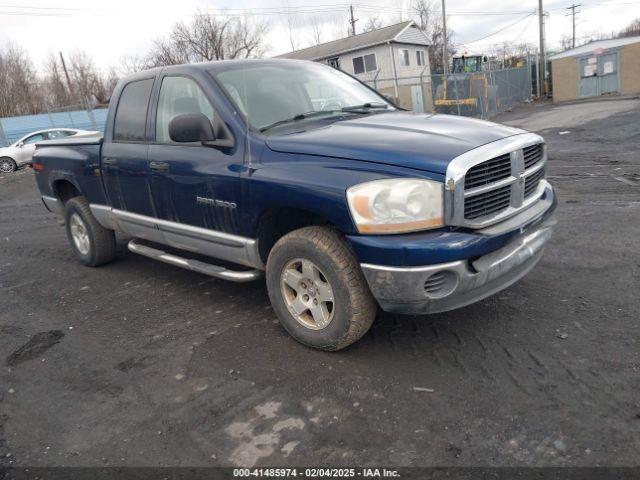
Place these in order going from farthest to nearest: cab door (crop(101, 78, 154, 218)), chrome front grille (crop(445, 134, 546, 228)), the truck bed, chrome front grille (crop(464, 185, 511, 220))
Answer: the truck bed < cab door (crop(101, 78, 154, 218)) < chrome front grille (crop(464, 185, 511, 220)) < chrome front grille (crop(445, 134, 546, 228))

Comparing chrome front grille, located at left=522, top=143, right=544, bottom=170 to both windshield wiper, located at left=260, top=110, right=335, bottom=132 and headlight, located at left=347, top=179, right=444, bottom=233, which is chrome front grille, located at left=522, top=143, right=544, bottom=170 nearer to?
headlight, located at left=347, top=179, right=444, bottom=233

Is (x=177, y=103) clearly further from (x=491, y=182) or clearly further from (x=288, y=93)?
(x=491, y=182)

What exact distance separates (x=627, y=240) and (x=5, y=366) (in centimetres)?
552

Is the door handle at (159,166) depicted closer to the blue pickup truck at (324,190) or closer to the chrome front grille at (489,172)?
the blue pickup truck at (324,190)

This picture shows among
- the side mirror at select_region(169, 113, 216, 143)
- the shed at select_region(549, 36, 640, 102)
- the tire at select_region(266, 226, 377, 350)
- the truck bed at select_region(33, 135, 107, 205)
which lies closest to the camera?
the tire at select_region(266, 226, 377, 350)

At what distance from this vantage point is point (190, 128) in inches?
145

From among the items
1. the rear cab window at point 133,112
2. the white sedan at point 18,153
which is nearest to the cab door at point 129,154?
the rear cab window at point 133,112

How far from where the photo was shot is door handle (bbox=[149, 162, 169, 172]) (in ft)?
14.0

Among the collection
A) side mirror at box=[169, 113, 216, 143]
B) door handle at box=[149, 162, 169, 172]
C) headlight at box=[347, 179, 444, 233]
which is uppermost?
side mirror at box=[169, 113, 216, 143]

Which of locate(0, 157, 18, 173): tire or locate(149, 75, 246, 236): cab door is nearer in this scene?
locate(149, 75, 246, 236): cab door

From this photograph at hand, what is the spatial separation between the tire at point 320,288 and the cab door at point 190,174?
52 cm

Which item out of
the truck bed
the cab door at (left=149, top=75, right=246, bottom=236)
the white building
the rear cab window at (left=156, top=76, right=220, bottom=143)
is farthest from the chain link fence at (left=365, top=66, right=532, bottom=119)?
the cab door at (left=149, top=75, right=246, bottom=236)

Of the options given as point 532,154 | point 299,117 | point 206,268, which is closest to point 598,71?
point 532,154

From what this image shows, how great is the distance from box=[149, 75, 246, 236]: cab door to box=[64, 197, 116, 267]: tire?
1595mm
